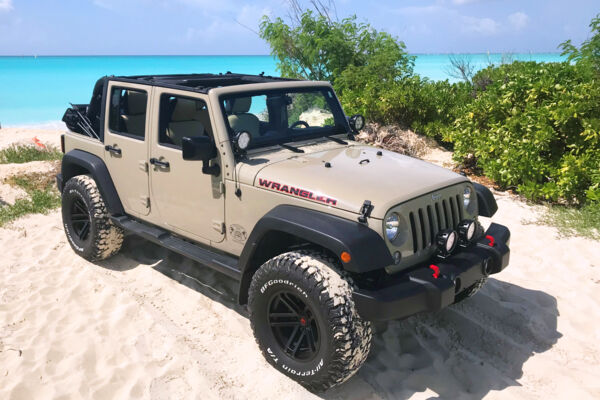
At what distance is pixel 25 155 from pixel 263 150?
26.6 ft

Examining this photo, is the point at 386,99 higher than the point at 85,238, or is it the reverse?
the point at 386,99

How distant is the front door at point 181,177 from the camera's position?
403 centimetres

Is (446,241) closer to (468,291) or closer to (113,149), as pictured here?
(468,291)

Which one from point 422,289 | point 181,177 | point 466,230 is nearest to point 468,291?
point 466,230

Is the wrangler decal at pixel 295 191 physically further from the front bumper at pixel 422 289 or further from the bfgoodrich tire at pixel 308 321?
the front bumper at pixel 422 289

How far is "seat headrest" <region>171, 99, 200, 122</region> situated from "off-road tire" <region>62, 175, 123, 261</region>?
1.32 m

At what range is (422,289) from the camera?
313 cm

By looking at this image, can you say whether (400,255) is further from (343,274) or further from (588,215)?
(588,215)

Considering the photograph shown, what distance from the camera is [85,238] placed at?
216 inches

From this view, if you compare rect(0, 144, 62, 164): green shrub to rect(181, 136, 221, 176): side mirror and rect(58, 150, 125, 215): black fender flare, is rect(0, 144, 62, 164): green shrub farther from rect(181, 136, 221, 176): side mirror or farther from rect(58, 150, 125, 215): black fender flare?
rect(181, 136, 221, 176): side mirror

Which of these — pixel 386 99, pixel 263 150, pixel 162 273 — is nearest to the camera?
pixel 263 150

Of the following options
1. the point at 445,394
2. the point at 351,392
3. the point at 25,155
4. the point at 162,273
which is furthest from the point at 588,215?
the point at 25,155

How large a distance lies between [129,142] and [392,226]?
2.69 metres

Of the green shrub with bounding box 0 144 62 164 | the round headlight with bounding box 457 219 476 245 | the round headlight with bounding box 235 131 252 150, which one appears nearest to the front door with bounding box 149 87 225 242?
the round headlight with bounding box 235 131 252 150
